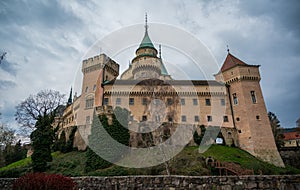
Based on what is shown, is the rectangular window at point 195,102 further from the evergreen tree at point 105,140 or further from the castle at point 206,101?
the evergreen tree at point 105,140

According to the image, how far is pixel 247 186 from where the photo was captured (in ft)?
23.6

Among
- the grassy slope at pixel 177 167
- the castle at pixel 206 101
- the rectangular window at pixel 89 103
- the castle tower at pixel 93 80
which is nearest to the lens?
the grassy slope at pixel 177 167

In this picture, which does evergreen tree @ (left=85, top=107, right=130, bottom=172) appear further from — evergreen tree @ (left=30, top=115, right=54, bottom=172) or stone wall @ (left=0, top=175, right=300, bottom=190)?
stone wall @ (left=0, top=175, right=300, bottom=190)

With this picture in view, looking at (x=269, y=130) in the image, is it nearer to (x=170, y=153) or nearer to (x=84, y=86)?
(x=170, y=153)

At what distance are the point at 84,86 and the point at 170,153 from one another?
2194 cm

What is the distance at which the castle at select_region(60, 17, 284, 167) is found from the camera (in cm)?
3294

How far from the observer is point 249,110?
3484 cm

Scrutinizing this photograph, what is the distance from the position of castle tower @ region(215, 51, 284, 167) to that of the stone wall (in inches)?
1094

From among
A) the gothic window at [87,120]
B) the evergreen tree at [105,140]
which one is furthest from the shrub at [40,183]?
the gothic window at [87,120]

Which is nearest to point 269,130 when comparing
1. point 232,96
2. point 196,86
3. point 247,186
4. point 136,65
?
point 232,96

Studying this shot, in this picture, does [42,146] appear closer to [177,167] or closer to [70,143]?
[70,143]

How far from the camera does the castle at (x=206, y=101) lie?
32.9 metres

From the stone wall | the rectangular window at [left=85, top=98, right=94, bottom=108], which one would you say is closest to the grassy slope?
the stone wall

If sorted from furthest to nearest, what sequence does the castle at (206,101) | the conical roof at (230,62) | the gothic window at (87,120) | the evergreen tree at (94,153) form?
the conical roof at (230,62) → the gothic window at (87,120) → the castle at (206,101) → the evergreen tree at (94,153)
